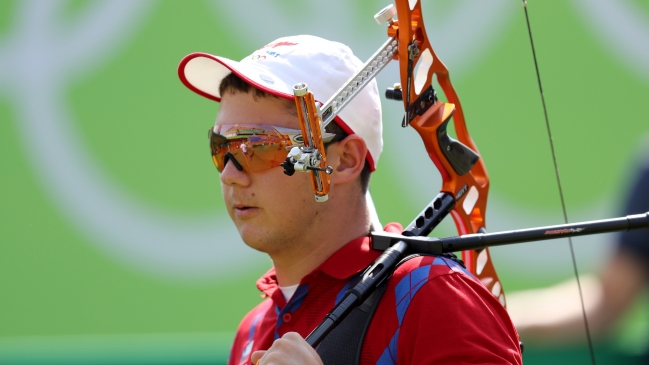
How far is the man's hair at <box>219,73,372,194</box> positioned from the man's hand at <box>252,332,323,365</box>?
47 cm

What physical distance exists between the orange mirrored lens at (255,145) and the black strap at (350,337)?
32 cm

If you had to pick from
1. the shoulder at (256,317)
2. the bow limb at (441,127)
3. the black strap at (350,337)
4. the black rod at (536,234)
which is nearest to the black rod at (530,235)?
the black rod at (536,234)

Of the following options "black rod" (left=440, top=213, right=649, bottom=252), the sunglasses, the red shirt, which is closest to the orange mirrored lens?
the sunglasses

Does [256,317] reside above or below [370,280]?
above

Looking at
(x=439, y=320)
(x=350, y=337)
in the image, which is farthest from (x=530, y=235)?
(x=350, y=337)

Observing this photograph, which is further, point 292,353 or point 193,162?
point 193,162

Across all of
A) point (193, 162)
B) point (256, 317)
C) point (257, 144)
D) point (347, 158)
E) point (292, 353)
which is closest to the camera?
point (292, 353)

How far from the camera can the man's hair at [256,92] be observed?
1627mm

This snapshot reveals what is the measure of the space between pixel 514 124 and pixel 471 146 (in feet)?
3.42

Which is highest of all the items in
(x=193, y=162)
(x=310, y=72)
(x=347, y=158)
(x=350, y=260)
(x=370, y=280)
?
(x=193, y=162)

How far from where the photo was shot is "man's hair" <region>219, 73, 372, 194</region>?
5.34ft

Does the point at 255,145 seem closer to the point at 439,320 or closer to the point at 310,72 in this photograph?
the point at 310,72

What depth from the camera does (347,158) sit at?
169cm

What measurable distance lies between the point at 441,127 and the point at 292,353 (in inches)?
21.5
